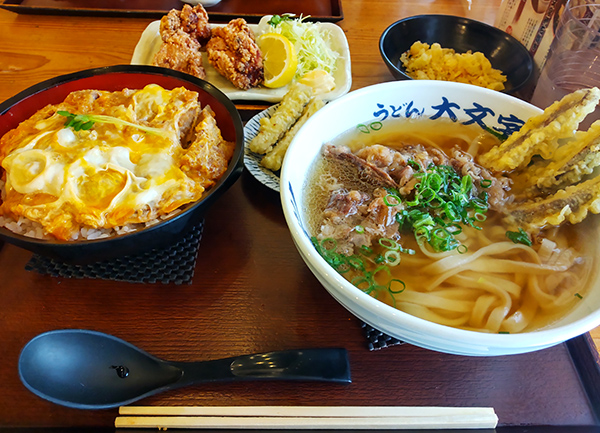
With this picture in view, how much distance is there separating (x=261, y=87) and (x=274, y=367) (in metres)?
1.57

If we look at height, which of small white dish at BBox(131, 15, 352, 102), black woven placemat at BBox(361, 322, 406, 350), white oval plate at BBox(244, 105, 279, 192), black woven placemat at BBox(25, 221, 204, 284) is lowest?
black woven placemat at BBox(361, 322, 406, 350)

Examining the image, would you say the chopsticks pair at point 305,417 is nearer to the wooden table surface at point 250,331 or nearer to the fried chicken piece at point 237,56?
the wooden table surface at point 250,331

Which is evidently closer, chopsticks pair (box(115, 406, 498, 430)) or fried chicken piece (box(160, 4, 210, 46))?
chopsticks pair (box(115, 406, 498, 430))

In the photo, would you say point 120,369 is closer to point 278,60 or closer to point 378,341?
point 378,341

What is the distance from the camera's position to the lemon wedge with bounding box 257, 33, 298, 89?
6.54 feet

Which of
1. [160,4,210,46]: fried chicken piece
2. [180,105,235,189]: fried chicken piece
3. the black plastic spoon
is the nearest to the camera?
the black plastic spoon

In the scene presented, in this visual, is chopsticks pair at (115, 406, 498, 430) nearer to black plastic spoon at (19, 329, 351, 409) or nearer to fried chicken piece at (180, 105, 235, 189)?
black plastic spoon at (19, 329, 351, 409)

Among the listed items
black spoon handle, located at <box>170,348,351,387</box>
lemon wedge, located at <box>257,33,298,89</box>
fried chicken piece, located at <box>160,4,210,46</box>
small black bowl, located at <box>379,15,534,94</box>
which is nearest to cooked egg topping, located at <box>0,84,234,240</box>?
black spoon handle, located at <box>170,348,351,387</box>

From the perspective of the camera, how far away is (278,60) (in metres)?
2.03

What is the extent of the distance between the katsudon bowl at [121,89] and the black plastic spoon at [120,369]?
0.22 metres

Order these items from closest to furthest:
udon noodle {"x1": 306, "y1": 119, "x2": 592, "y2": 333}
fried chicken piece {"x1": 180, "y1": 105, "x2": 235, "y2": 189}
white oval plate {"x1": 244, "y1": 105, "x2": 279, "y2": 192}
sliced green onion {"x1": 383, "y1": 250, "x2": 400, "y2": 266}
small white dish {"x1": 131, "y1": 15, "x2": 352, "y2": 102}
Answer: udon noodle {"x1": 306, "y1": 119, "x2": 592, "y2": 333}
sliced green onion {"x1": 383, "y1": 250, "x2": 400, "y2": 266}
fried chicken piece {"x1": 180, "y1": 105, "x2": 235, "y2": 189}
white oval plate {"x1": 244, "y1": 105, "x2": 279, "y2": 192}
small white dish {"x1": 131, "y1": 15, "x2": 352, "y2": 102}

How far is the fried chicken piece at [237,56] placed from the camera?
1995 mm

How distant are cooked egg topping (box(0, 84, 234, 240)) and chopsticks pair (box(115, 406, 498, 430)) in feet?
1.74

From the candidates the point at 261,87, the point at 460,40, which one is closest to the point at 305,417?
the point at 261,87
